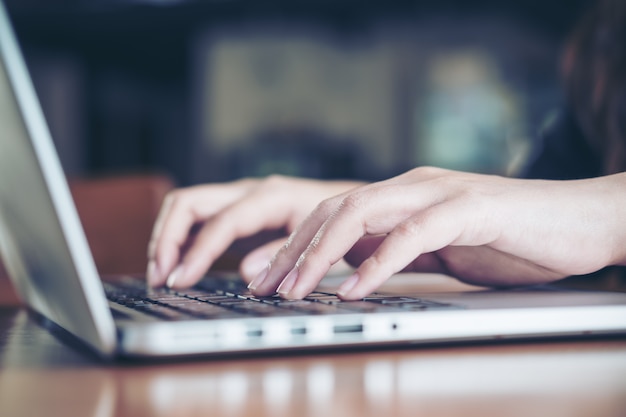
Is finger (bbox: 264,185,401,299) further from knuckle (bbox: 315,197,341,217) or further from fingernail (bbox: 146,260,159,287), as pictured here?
fingernail (bbox: 146,260,159,287)

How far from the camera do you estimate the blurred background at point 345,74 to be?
22.4 feet

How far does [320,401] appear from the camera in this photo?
0.32 metres

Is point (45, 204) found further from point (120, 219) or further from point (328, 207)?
point (120, 219)

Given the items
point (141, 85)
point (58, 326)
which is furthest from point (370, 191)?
point (141, 85)

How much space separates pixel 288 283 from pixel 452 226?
126mm

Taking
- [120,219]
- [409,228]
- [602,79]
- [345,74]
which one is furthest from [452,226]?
[345,74]

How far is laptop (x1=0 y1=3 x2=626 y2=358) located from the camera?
1.21ft

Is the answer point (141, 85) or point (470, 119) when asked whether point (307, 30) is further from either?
point (141, 85)

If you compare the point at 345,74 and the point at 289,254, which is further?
the point at 345,74

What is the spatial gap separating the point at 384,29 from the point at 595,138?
606 centimetres

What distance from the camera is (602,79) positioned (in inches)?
44.1

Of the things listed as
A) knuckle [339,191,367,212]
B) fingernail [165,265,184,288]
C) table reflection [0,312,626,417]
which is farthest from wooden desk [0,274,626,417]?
fingernail [165,265,184,288]

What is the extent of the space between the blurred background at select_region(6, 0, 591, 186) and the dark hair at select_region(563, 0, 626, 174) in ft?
17.4

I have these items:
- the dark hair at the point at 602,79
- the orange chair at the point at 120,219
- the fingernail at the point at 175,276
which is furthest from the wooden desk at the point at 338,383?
the orange chair at the point at 120,219
